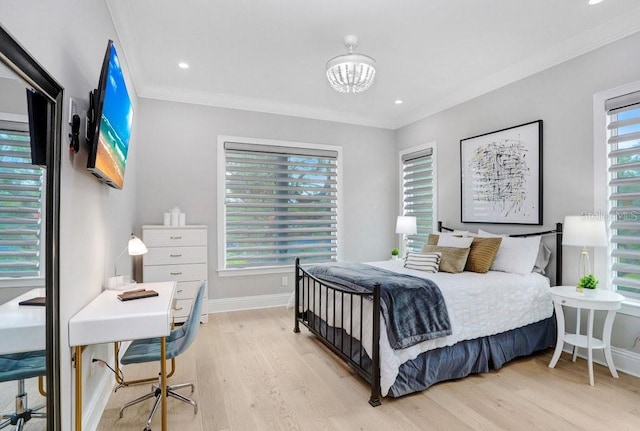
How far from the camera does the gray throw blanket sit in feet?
7.73

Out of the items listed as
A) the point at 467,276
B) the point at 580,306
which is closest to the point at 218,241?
the point at 467,276

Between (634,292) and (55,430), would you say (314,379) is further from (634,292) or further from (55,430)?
(634,292)

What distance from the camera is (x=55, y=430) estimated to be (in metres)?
1.46

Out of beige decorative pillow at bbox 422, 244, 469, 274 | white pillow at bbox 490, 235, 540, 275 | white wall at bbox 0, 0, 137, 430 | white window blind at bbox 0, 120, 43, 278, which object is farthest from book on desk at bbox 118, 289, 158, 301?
white pillow at bbox 490, 235, 540, 275

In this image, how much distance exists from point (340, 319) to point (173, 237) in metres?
2.22

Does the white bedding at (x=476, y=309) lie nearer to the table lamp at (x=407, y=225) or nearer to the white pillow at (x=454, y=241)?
the white pillow at (x=454, y=241)

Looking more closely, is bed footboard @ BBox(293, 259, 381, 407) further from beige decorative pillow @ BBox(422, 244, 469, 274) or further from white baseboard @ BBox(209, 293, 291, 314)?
beige decorative pillow @ BBox(422, 244, 469, 274)

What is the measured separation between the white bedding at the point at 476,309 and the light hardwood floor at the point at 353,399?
32cm

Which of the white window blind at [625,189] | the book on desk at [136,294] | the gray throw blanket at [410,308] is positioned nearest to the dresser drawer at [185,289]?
the book on desk at [136,294]

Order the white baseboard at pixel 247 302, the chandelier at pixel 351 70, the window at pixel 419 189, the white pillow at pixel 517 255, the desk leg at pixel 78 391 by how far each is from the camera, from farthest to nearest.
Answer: the window at pixel 419 189
the white baseboard at pixel 247 302
the white pillow at pixel 517 255
the chandelier at pixel 351 70
the desk leg at pixel 78 391

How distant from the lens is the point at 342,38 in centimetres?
300

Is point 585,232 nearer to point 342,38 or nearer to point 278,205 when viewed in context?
point 342,38

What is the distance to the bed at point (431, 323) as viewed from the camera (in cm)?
235

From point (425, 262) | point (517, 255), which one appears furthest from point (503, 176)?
point (425, 262)
